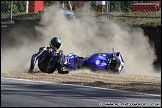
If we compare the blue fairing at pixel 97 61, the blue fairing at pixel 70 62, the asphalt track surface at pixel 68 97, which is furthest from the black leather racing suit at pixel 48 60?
the asphalt track surface at pixel 68 97

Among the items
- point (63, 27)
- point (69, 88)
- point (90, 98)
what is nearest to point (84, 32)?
point (63, 27)

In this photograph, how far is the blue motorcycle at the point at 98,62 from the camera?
16328 mm

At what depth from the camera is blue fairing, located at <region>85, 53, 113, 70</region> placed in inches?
645

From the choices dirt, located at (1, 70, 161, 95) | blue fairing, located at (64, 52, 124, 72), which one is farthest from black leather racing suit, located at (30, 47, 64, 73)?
blue fairing, located at (64, 52, 124, 72)

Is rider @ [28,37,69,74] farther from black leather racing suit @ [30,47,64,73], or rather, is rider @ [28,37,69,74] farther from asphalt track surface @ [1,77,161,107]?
asphalt track surface @ [1,77,161,107]

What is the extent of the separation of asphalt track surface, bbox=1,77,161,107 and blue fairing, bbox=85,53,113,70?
3651 mm

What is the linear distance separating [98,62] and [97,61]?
57 mm

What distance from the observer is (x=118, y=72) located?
16.6m

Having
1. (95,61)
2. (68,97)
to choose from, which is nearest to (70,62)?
(95,61)

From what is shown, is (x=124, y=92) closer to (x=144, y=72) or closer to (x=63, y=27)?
(x=144, y=72)

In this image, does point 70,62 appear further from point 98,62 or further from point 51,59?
point 98,62

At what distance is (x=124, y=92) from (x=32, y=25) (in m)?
11.5

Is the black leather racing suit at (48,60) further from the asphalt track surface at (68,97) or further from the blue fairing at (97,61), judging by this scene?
the asphalt track surface at (68,97)

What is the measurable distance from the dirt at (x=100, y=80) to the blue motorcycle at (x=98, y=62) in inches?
8.2
